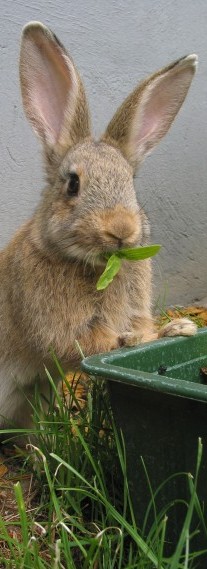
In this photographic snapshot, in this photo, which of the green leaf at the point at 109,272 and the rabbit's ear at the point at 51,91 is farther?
the rabbit's ear at the point at 51,91

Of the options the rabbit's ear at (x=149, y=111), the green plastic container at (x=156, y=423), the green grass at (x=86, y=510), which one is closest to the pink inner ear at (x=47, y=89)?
the rabbit's ear at (x=149, y=111)

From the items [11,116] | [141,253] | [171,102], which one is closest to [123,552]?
[141,253]

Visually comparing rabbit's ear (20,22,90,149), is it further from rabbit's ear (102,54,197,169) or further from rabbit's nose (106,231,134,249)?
rabbit's nose (106,231,134,249)

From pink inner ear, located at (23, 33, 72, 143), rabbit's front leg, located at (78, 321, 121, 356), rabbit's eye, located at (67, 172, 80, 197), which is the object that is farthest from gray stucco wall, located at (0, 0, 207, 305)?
rabbit's front leg, located at (78, 321, 121, 356)

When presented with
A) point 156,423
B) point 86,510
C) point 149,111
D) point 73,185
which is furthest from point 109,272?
point 149,111

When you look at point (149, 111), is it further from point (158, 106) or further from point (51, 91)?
point (51, 91)

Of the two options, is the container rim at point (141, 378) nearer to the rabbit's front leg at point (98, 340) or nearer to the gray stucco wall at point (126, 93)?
the rabbit's front leg at point (98, 340)

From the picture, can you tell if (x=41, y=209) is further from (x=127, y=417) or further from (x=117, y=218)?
(x=127, y=417)
